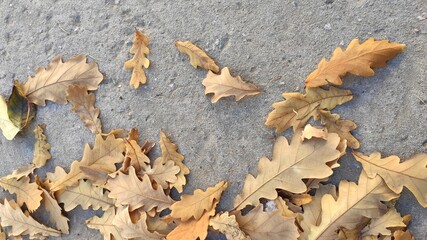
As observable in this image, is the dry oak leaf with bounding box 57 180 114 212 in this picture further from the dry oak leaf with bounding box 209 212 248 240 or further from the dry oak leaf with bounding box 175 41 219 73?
the dry oak leaf with bounding box 175 41 219 73

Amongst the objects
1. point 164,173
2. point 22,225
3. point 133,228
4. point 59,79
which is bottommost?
point 22,225

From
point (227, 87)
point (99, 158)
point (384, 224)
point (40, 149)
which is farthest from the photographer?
point (40, 149)

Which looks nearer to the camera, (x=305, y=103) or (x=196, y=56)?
A: (x=305, y=103)

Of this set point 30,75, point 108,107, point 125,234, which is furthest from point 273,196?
point 30,75

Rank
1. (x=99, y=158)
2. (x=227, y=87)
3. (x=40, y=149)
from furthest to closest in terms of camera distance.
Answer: (x=40, y=149) < (x=99, y=158) < (x=227, y=87)

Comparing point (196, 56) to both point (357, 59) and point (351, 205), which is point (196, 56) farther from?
point (351, 205)

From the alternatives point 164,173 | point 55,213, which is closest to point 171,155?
point 164,173
